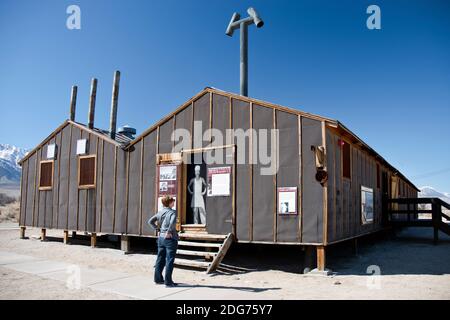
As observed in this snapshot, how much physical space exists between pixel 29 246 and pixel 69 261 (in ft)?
15.1

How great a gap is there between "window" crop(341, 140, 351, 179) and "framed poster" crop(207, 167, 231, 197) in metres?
3.57

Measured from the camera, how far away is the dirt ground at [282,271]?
7316 millimetres

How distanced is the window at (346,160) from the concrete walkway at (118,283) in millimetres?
5469

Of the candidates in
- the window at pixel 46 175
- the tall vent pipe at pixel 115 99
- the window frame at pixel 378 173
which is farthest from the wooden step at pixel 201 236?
the window frame at pixel 378 173

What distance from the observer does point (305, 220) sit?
380 inches

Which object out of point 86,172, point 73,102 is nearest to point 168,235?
point 86,172

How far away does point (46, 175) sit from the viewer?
1662cm

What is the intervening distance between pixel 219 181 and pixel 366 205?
6260mm

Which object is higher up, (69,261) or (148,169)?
(148,169)

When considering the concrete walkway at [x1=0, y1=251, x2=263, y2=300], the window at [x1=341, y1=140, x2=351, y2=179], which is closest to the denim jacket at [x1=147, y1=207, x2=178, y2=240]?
the concrete walkway at [x1=0, y1=251, x2=263, y2=300]

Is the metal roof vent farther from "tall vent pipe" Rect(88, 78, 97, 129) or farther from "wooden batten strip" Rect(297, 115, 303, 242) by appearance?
"wooden batten strip" Rect(297, 115, 303, 242)

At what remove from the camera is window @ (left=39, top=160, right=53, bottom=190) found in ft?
53.7

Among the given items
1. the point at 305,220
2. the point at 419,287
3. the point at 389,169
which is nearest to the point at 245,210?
the point at 305,220
